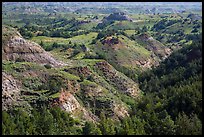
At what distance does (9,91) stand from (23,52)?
2178 cm

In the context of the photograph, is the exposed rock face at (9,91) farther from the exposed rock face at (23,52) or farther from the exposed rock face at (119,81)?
the exposed rock face at (119,81)

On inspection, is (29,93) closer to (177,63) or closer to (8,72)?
(8,72)

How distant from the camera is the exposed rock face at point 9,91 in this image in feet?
234

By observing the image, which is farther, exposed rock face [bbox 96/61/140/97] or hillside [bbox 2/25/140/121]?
exposed rock face [bbox 96/61/140/97]

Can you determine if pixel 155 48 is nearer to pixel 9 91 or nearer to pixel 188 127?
pixel 9 91

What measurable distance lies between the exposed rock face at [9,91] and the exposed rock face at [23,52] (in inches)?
535

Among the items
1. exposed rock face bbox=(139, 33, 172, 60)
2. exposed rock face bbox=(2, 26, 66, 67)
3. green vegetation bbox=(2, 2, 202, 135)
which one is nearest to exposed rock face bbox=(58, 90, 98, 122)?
green vegetation bbox=(2, 2, 202, 135)

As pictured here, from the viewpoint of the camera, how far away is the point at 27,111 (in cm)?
7056

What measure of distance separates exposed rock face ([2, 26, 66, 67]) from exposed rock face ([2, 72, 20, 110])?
44.6 feet

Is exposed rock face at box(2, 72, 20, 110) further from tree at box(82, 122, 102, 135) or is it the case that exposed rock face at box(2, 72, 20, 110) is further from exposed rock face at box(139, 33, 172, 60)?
exposed rock face at box(139, 33, 172, 60)

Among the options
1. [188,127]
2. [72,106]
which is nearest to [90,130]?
[72,106]

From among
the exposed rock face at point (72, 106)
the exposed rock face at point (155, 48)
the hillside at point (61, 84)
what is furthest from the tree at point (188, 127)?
the exposed rock face at point (155, 48)

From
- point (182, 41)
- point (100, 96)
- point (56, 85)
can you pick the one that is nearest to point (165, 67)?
point (100, 96)

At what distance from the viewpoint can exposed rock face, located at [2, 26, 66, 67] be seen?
92188 millimetres
